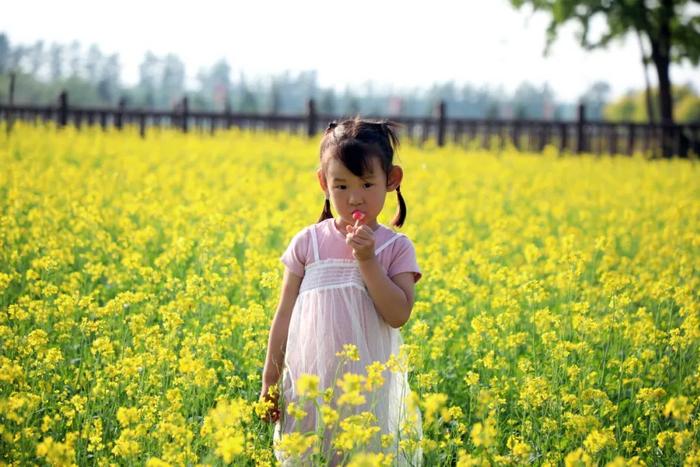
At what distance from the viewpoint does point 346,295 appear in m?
3.00

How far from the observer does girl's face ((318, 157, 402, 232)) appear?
2.94 m

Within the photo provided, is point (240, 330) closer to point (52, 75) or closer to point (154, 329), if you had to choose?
point (154, 329)

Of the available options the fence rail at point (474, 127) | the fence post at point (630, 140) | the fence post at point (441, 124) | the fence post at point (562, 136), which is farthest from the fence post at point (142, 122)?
the fence post at point (630, 140)

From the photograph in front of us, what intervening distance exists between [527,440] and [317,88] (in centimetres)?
18240

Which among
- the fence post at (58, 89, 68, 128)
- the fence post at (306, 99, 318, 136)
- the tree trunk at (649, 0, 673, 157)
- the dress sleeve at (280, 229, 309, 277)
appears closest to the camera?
the dress sleeve at (280, 229, 309, 277)

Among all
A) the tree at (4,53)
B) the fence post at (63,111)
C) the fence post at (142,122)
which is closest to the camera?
the fence post at (142,122)

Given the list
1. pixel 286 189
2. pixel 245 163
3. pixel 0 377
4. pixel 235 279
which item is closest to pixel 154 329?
pixel 0 377

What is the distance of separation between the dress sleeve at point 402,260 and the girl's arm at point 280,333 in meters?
0.33

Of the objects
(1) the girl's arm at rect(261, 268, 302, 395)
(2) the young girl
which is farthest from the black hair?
(1) the girl's arm at rect(261, 268, 302, 395)

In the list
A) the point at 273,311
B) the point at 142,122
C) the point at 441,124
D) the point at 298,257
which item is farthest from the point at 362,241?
the point at 142,122

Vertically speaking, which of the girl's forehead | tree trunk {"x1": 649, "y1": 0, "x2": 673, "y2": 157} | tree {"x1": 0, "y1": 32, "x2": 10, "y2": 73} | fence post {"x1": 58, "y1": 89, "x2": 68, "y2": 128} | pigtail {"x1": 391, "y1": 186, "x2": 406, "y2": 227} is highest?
tree {"x1": 0, "y1": 32, "x2": 10, "y2": 73}

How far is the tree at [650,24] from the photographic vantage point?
85.9ft

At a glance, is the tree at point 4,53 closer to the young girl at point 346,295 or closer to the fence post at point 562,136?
the fence post at point 562,136

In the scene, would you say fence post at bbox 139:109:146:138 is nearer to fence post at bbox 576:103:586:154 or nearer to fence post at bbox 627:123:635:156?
fence post at bbox 576:103:586:154
